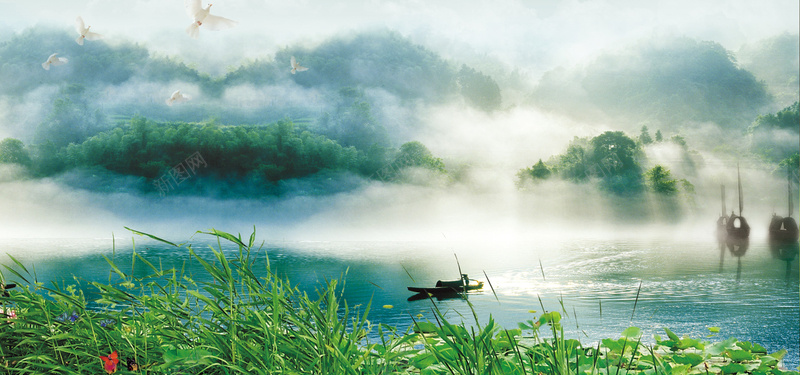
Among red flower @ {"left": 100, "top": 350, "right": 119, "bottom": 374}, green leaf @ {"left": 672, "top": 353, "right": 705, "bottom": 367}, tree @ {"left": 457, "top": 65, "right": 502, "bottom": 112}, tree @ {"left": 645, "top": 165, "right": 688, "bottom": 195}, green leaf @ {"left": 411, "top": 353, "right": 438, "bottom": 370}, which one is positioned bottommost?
green leaf @ {"left": 672, "top": 353, "right": 705, "bottom": 367}

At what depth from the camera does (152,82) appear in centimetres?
871

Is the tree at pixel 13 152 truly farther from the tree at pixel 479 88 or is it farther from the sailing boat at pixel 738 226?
the sailing boat at pixel 738 226

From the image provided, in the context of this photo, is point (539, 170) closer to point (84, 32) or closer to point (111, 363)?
point (84, 32)

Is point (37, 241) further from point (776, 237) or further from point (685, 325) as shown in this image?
point (776, 237)

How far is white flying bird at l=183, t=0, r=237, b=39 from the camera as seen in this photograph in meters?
5.19

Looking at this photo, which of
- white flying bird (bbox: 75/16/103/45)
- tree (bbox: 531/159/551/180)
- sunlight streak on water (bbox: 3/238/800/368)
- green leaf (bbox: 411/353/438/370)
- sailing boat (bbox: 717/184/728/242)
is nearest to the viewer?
green leaf (bbox: 411/353/438/370)

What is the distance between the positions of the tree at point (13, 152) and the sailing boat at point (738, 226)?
1049 centimetres

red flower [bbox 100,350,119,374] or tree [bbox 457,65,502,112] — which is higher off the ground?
tree [bbox 457,65,502,112]

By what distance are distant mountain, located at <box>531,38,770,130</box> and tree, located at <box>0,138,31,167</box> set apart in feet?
25.8

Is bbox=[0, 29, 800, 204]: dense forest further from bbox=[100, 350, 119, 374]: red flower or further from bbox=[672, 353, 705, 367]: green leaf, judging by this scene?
bbox=[100, 350, 119, 374]: red flower

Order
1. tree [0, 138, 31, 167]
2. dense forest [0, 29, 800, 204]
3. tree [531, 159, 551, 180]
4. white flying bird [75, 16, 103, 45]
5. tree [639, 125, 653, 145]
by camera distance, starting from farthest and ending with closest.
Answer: tree [639, 125, 653, 145]
tree [531, 159, 551, 180]
dense forest [0, 29, 800, 204]
tree [0, 138, 31, 167]
white flying bird [75, 16, 103, 45]

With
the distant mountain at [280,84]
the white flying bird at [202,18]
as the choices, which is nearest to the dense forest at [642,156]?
the distant mountain at [280,84]

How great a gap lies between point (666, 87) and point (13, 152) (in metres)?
10.3

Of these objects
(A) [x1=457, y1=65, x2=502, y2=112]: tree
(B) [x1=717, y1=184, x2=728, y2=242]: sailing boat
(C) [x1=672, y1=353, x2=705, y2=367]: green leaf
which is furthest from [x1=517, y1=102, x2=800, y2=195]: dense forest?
(C) [x1=672, y1=353, x2=705, y2=367]: green leaf
